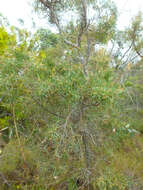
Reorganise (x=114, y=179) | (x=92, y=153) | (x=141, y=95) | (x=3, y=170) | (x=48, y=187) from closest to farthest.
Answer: (x=114, y=179) → (x=92, y=153) → (x=48, y=187) → (x=3, y=170) → (x=141, y=95)

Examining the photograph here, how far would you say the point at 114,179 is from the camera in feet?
5.96

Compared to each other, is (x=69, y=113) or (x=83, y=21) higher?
(x=83, y=21)

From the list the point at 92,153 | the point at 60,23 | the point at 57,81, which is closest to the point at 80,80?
the point at 57,81

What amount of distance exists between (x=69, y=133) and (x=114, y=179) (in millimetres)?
991

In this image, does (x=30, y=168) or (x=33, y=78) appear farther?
(x=30, y=168)

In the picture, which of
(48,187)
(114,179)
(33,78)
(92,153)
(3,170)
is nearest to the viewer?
(33,78)

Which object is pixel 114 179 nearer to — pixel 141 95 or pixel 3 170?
pixel 3 170

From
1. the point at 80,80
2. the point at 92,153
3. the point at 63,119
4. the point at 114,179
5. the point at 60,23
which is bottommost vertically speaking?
the point at 114,179

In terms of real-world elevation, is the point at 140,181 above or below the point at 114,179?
below

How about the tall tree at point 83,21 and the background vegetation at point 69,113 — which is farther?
the tall tree at point 83,21

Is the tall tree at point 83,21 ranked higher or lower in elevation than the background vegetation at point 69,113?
higher

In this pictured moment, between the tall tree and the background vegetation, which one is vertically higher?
the tall tree

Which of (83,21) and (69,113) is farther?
(83,21)

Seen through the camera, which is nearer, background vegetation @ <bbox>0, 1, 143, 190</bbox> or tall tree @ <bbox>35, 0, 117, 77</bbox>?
background vegetation @ <bbox>0, 1, 143, 190</bbox>
